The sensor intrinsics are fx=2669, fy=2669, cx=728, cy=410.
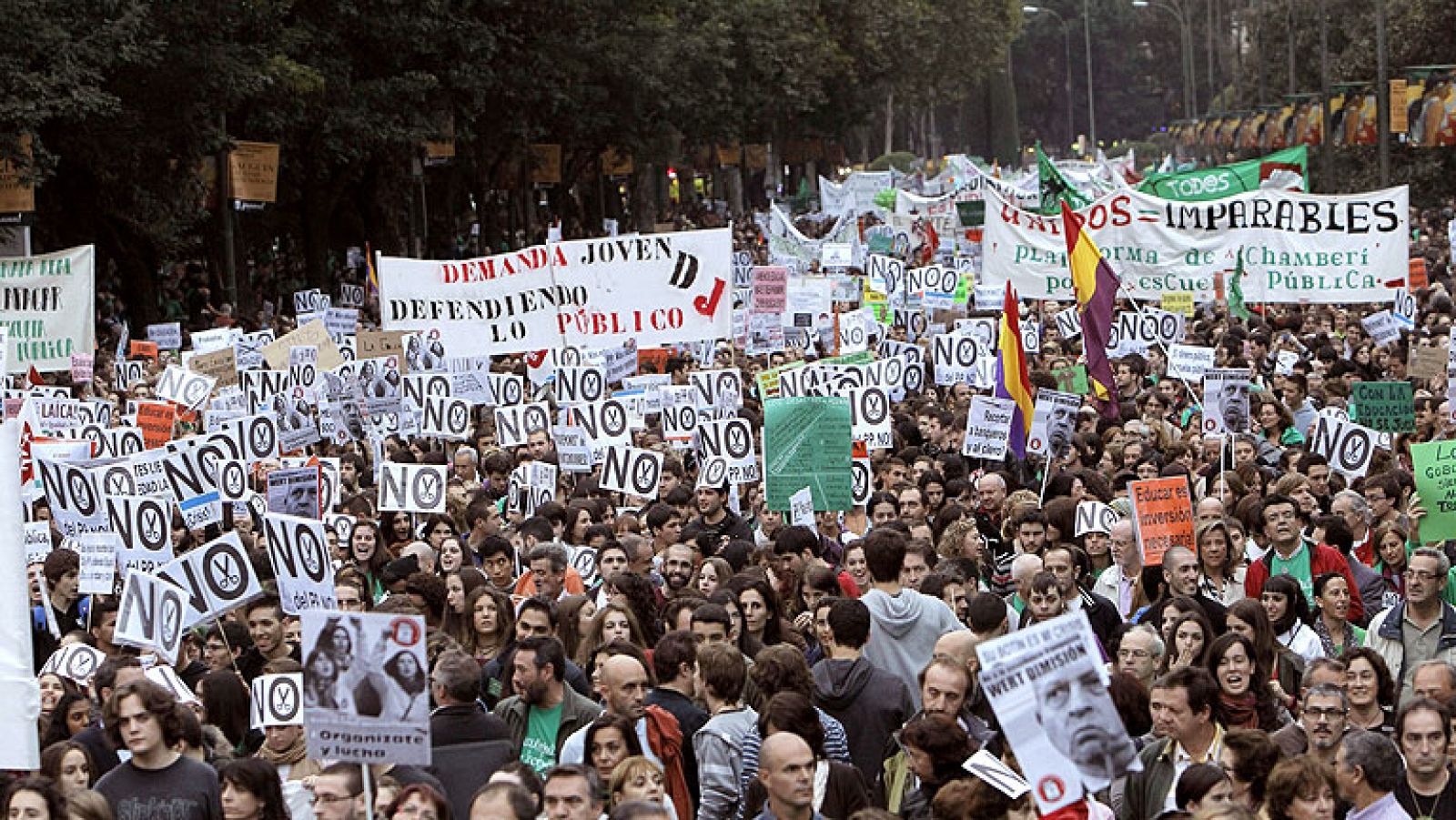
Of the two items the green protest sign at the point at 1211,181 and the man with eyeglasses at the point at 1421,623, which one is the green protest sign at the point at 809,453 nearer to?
the man with eyeglasses at the point at 1421,623

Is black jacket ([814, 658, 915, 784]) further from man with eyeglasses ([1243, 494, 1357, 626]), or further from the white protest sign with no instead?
the white protest sign with no

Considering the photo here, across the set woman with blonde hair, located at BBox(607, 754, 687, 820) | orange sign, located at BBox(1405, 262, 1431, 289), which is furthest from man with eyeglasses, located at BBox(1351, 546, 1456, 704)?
orange sign, located at BBox(1405, 262, 1431, 289)

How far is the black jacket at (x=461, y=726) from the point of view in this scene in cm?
898

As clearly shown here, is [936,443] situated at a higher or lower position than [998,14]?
lower

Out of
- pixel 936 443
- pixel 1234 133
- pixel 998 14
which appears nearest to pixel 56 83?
pixel 936 443

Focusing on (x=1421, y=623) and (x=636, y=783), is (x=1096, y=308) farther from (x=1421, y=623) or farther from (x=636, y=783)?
(x=636, y=783)

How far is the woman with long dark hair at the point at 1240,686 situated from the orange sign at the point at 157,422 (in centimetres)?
1042

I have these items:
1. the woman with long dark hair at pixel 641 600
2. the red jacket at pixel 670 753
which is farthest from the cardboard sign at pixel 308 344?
the red jacket at pixel 670 753

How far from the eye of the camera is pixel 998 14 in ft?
366

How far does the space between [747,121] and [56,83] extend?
4743 centimetres

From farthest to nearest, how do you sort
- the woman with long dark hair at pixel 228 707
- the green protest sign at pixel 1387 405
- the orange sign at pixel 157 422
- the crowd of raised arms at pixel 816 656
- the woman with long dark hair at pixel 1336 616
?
the orange sign at pixel 157 422 < the green protest sign at pixel 1387 405 < the woman with long dark hair at pixel 1336 616 < the woman with long dark hair at pixel 228 707 < the crowd of raised arms at pixel 816 656

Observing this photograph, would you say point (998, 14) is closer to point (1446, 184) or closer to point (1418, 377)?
point (1446, 184)

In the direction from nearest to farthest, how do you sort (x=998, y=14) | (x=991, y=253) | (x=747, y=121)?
(x=991, y=253) < (x=747, y=121) < (x=998, y=14)

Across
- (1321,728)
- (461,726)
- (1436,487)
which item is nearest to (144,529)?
(461,726)
